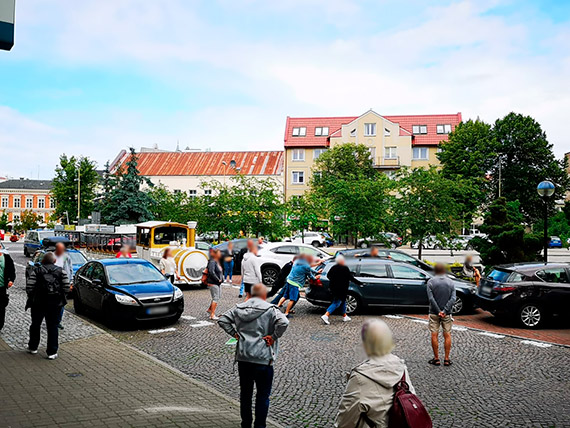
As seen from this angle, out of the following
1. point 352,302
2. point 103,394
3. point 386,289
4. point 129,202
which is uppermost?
point 129,202

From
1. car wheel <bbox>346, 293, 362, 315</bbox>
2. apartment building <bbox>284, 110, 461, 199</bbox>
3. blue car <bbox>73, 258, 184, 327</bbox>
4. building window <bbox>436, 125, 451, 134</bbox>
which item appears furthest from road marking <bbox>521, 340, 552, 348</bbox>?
building window <bbox>436, 125, 451, 134</bbox>

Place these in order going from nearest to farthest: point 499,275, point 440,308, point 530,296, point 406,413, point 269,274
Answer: point 406,413, point 440,308, point 530,296, point 499,275, point 269,274

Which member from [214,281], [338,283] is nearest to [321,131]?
[338,283]

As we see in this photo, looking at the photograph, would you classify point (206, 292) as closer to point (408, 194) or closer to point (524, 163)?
point (408, 194)

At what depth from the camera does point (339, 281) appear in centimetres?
1309

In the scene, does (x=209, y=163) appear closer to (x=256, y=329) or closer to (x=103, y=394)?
(x=103, y=394)

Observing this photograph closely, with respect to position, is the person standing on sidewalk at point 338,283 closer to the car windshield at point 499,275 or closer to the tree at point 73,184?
the car windshield at point 499,275

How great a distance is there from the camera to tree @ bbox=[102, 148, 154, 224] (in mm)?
45375

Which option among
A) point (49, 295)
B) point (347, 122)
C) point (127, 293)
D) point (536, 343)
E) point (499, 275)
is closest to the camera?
point (49, 295)

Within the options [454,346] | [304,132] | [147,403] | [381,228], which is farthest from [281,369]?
[304,132]

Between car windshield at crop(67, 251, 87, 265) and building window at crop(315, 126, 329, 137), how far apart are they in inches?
1998

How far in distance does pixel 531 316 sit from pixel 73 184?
64.5m

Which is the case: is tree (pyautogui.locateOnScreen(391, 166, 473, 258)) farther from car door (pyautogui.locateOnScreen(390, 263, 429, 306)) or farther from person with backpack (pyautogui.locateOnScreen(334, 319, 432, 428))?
person with backpack (pyautogui.locateOnScreen(334, 319, 432, 428))

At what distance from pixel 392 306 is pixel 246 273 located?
161 inches
